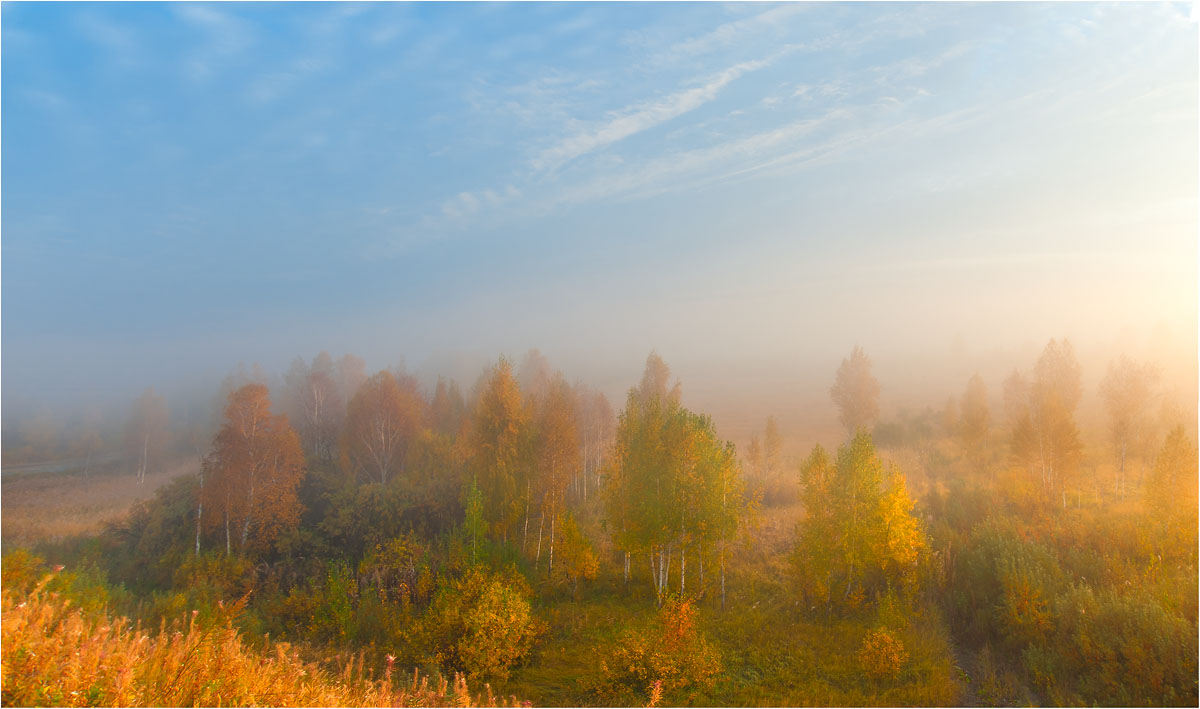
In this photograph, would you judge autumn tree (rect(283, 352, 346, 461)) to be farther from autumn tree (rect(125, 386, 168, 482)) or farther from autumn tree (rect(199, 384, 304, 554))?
autumn tree (rect(199, 384, 304, 554))

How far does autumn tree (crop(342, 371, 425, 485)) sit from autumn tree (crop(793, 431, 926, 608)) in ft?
119

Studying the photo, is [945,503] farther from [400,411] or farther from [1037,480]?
[400,411]

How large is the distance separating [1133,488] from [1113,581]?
3128 centimetres

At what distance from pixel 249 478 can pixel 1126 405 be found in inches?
2637

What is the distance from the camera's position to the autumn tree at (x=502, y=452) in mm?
30719

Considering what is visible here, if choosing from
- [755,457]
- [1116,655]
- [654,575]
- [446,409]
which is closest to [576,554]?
[654,575]

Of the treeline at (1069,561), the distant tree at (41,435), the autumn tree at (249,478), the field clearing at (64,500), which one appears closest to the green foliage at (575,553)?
the treeline at (1069,561)

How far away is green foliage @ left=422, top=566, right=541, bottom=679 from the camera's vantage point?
19000mm

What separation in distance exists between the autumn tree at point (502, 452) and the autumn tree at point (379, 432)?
18124 mm

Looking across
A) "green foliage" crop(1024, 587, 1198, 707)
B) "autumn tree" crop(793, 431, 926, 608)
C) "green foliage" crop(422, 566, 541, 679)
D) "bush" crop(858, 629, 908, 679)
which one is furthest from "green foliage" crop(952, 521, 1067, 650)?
"green foliage" crop(422, 566, 541, 679)

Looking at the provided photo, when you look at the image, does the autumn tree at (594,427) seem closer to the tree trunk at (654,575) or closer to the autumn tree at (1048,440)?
the tree trunk at (654,575)

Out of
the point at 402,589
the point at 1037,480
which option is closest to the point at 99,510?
→ the point at 402,589

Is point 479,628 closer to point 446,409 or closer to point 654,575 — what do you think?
point 654,575

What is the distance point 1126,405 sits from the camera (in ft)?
150
